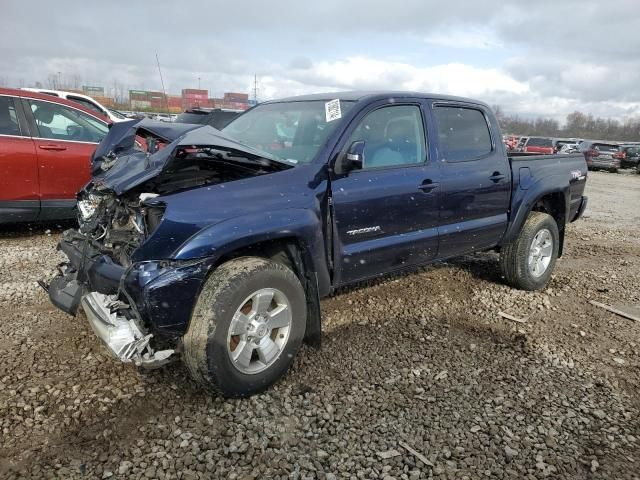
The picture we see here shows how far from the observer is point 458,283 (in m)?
5.21

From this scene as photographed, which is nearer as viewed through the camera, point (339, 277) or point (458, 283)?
point (339, 277)

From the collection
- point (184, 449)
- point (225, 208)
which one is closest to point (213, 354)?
point (184, 449)

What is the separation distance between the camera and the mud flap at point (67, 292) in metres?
2.98

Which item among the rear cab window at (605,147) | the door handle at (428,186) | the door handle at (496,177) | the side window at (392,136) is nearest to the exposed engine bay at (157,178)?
the side window at (392,136)

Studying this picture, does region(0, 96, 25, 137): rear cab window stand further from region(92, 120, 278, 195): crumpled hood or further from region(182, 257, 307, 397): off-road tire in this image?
region(182, 257, 307, 397): off-road tire

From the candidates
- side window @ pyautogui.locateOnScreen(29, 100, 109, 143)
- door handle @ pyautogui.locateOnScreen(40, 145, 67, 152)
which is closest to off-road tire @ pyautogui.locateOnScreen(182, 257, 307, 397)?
door handle @ pyautogui.locateOnScreen(40, 145, 67, 152)

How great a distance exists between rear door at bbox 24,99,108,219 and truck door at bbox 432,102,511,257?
14.1 ft

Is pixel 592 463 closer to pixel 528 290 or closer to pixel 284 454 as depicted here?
pixel 284 454

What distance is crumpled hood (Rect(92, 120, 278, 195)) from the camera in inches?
111

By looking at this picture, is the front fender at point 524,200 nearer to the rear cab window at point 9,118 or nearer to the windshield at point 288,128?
the windshield at point 288,128

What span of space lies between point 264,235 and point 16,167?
14.0 feet

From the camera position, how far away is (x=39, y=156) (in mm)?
5785

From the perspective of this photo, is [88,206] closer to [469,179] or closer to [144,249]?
[144,249]

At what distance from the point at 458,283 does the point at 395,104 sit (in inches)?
87.9
